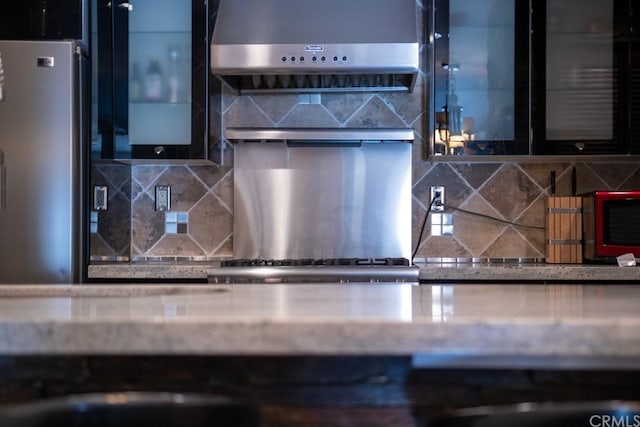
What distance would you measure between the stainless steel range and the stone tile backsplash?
9 cm

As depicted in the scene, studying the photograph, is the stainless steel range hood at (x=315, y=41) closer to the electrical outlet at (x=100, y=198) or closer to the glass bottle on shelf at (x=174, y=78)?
the glass bottle on shelf at (x=174, y=78)

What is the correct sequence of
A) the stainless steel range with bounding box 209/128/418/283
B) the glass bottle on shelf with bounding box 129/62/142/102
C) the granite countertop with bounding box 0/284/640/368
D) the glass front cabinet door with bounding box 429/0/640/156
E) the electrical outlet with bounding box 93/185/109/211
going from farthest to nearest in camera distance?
the stainless steel range with bounding box 209/128/418/283
the electrical outlet with bounding box 93/185/109/211
the glass bottle on shelf with bounding box 129/62/142/102
the glass front cabinet door with bounding box 429/0/640/156
the granite countertop with bounding box 0/284/640/368

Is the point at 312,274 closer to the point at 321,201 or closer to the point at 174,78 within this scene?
the point at 321,201

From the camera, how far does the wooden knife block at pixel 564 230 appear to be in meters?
2.93

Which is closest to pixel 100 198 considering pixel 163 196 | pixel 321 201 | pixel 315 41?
pixel 163 196

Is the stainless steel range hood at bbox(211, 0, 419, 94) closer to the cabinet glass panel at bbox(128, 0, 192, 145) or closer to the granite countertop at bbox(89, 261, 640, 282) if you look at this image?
the cabinet glass panel at bbox(128, 0, 192, 145)

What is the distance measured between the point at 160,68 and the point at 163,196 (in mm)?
649

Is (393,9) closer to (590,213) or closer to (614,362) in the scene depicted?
(590,213)

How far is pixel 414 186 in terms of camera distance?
316 cm

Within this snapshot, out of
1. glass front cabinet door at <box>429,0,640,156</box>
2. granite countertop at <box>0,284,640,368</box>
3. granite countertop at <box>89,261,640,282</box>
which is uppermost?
glass front cabinet door at <box>429,0,640,156</box>

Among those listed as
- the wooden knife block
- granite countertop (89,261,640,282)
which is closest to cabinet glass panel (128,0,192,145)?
granite countertop (89,261,640,282)

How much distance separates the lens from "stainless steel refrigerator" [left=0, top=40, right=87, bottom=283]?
254 cm

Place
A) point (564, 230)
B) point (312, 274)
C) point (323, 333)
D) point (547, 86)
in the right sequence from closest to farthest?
point (323, 333), point (312, 274), point (547, 86), point (564, 230)

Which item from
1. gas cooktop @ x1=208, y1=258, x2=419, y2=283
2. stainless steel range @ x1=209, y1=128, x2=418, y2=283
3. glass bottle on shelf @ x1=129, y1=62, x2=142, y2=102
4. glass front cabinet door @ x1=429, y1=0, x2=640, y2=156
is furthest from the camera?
stainless steel range @ x1=209, y1=128, x2=418, y2=283
